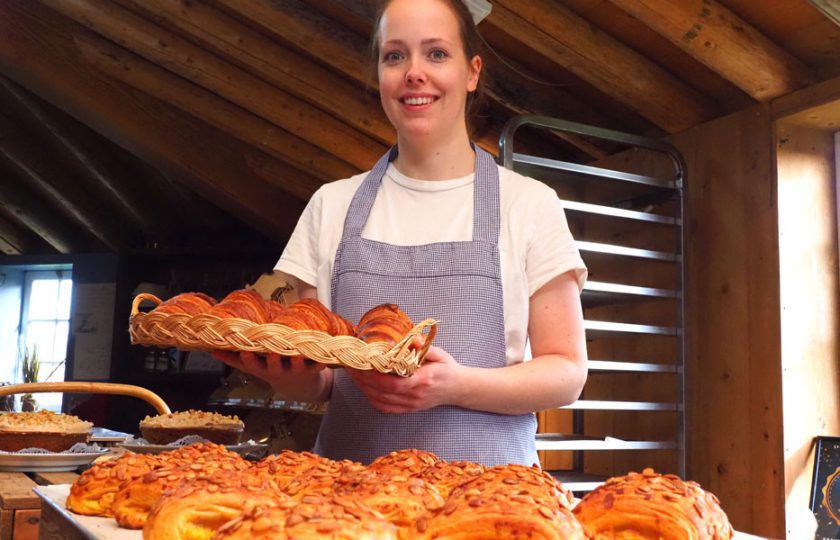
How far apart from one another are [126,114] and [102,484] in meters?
5.50

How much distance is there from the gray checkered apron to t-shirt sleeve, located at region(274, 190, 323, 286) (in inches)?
3.2

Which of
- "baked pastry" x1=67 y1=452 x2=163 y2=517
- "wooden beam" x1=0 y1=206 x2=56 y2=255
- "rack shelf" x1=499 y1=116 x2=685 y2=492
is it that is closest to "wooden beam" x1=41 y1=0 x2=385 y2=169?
"rack shelf" x1=499 y1=116 x2=685 y2=492

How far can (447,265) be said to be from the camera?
5.65 ft

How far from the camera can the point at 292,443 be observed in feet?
17.3

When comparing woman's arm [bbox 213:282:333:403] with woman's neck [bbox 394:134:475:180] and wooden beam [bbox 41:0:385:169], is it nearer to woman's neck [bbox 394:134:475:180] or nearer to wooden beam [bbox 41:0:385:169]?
woman's neck [bbox 394:134:475:180]

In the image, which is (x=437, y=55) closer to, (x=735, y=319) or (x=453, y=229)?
(x=453, y=229)

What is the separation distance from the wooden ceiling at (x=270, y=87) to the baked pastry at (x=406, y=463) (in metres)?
1.10

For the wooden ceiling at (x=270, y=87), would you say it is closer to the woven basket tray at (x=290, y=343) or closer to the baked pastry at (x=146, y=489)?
the woven basket tray at (x=290, y=343)

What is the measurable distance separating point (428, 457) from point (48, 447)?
128 centimetres

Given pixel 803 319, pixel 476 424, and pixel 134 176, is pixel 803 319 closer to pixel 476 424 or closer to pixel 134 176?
pixel 476 424

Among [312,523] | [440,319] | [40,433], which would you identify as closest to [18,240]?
[40,433]

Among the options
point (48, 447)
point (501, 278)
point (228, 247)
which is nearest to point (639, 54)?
point (501, 278)

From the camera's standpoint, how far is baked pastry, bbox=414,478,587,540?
84 cm

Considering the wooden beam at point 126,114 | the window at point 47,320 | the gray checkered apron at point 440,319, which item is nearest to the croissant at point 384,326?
the gray checkered apron at point 440,319
